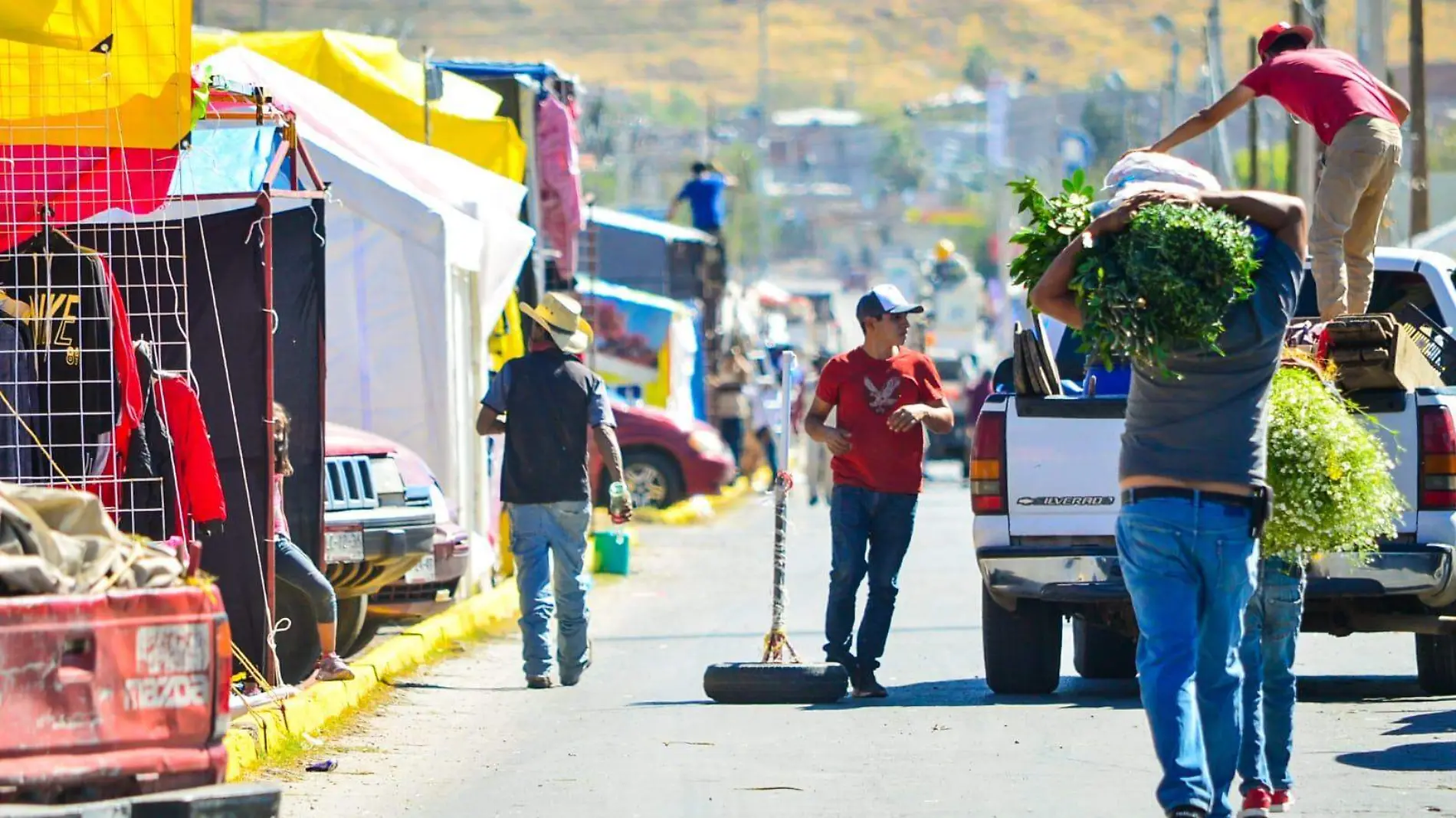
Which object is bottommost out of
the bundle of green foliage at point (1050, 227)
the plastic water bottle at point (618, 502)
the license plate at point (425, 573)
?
the license plate at point (425, 573)

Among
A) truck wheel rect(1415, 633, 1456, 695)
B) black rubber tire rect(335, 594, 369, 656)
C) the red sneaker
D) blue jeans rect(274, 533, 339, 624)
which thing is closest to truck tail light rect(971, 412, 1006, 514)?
truck wheel rect(1415, 633, 1456, 695)

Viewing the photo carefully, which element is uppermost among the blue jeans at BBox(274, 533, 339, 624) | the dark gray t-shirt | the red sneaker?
the dark gray t-shirt

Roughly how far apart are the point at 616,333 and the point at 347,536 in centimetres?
2327

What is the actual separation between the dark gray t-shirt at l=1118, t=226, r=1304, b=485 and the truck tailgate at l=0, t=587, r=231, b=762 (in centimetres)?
272

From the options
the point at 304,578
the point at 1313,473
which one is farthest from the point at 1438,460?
the point at 304,578

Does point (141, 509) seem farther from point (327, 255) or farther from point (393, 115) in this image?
point (393, 115)

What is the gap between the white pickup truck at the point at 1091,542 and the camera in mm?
10375

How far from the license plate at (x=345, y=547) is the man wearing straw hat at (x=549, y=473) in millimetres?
880

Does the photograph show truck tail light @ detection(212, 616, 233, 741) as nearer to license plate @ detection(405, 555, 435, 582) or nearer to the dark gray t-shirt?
the dark gray t-shirt

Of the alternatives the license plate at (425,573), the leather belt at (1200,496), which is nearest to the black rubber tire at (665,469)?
the license plate at (425,573)

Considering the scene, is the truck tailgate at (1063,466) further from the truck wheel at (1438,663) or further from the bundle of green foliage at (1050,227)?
the bundle of green foliage at (1050,227)

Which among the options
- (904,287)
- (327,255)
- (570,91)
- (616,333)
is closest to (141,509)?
(327,255)

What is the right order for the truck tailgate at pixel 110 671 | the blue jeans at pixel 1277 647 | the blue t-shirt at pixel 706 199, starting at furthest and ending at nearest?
the blue t-shirt at pixel 706 199 → the blue jeans at pixel 1277 647 → the truck tailgate at pixel 110 671

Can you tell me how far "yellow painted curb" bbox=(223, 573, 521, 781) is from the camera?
30.4ft
